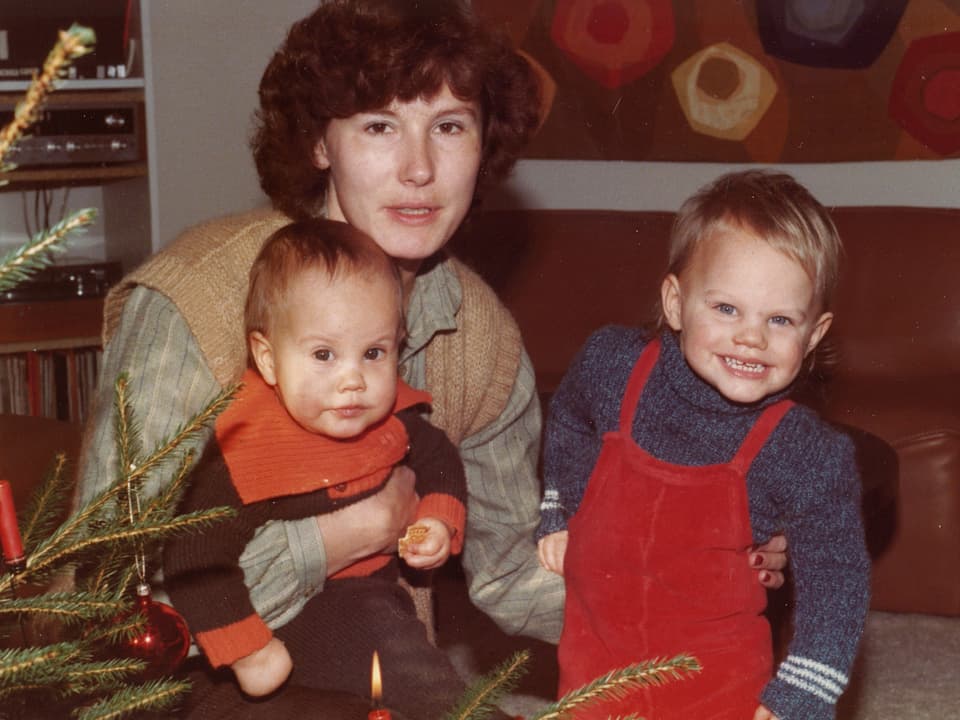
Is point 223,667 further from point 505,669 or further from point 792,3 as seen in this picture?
point 792,3

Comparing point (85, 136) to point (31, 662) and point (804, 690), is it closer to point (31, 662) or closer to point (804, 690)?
point (804, 690)

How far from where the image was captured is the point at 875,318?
3.33 meters

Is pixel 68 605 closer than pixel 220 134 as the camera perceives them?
Yes

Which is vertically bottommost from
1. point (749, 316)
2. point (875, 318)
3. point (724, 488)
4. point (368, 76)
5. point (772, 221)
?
point (875, 318)

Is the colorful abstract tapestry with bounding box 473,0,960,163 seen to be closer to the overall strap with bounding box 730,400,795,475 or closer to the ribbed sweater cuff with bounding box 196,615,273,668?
the overall strap with bounding box 730,400,795,475

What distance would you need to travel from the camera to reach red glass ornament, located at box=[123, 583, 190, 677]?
40.5 inches

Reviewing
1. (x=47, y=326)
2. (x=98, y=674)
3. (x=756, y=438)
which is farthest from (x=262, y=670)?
(x=47, y=326)

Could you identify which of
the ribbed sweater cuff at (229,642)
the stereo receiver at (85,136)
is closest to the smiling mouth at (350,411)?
the ribbed sweater cuff at (229,642)

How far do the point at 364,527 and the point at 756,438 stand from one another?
0.49 m

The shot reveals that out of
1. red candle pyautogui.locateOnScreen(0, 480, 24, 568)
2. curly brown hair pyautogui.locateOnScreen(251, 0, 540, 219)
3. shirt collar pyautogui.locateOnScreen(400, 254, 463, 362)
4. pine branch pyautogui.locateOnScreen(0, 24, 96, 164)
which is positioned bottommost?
shirt collar pyautogui.locateOnScreen(400, 254, 463, 362)

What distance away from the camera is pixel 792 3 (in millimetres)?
3633

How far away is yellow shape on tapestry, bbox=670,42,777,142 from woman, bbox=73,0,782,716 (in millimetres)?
2130

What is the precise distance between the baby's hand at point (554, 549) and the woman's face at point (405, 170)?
0.43m

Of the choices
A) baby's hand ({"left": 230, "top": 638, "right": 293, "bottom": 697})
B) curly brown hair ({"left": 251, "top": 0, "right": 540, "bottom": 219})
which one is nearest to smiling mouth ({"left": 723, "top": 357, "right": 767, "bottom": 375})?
curly brown hair ({"left": 251, "top": 0, "right": 540, "bottom": 219})
